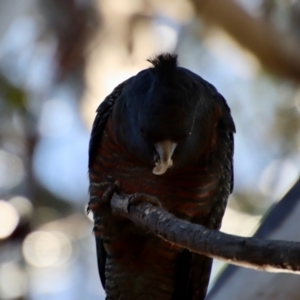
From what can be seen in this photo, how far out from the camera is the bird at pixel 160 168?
10.4 ft

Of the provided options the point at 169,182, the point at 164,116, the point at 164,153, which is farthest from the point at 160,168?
the point at 169,182

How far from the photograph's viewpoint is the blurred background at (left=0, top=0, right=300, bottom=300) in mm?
5297

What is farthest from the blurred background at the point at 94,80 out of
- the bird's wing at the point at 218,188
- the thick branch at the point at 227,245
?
the thick branch at the point at 227,245

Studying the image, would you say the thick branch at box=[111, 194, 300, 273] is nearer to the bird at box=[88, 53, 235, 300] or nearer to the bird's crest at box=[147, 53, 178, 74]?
the bird at box=[88, 53, 235, 300]

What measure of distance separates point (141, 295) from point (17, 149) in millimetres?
2137

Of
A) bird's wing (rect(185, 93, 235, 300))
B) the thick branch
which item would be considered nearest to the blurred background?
bird's wing (rect(185, 93, 235, 300))

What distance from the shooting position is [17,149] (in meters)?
5.59

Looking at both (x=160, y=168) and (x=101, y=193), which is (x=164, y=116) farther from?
(x=101, y=193)

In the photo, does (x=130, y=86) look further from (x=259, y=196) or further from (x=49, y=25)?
(x=259, y=196)

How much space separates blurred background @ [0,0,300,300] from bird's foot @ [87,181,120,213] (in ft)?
5.56

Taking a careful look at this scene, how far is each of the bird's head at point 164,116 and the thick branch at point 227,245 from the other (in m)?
0.43

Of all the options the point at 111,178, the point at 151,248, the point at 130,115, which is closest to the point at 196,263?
the point at 151,248

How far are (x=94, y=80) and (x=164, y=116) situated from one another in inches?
102

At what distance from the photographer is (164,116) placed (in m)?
3.07
